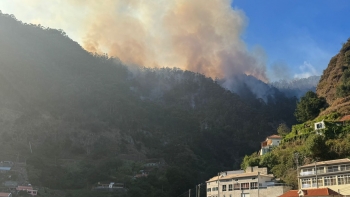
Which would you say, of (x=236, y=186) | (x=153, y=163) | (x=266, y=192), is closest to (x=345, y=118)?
(x=266, y=192)

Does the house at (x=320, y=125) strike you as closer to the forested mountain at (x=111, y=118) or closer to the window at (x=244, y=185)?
the window at (x=244, y=185)

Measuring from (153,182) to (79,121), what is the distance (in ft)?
139

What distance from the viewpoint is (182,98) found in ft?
530

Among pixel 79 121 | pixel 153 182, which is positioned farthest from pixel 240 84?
pixel 153 182

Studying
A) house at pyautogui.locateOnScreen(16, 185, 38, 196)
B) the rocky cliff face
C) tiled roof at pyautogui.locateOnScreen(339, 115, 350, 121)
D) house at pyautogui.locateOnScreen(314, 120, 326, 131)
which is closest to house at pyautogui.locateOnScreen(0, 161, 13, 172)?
house at pyautogui.locateOnScreen(16, 185, 38, 196)

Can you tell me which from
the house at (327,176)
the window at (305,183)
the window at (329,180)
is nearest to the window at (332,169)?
the house at (327,176)

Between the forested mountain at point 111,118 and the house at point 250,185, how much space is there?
98.3 ft

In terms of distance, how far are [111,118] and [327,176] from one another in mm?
92698

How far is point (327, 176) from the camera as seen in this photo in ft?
132

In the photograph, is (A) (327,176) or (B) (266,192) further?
(B) (266,192)

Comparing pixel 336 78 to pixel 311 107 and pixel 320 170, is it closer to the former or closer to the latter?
pixel 311 107

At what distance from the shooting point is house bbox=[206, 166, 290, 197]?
47.3 m

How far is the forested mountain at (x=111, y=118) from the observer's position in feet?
299

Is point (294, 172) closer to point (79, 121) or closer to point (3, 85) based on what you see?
point (79, 121)
